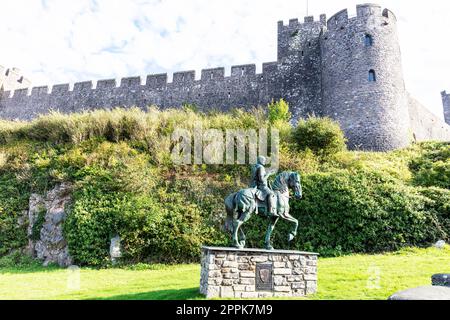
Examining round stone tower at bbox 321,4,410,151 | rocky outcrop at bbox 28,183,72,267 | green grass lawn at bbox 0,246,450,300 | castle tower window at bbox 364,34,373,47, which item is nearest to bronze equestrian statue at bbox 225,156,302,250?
green grass lawn at bbox 0,246,450,300

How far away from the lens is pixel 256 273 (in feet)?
21.6

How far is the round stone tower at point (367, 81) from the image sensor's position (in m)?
17.9

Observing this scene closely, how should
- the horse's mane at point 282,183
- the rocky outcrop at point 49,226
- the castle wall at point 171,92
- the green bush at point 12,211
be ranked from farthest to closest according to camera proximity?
the castle wall at point 171,92, the green bush at point 12,211, the rocky outcrop at point 49,226, the horse's mane at point 282,183

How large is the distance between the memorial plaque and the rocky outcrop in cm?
642

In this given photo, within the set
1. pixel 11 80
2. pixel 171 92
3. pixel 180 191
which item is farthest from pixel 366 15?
pixel 11 80

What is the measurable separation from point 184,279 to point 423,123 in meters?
23.5

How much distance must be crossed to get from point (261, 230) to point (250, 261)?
4471 mm

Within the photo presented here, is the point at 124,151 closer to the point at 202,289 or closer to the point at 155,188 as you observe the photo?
the point at 155,188

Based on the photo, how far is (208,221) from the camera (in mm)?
11297

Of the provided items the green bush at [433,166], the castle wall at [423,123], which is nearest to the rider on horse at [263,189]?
the green bush at [433,166]

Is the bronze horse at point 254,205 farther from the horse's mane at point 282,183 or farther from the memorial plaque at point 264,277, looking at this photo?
the memorial plaque at point 264,277

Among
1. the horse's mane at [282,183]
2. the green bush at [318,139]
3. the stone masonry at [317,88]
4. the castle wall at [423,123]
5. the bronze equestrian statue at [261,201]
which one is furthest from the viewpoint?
the castle wall at [423,123]

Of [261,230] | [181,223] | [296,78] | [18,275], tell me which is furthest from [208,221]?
[296,78]

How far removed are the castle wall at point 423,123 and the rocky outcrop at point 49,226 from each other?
1951cm
